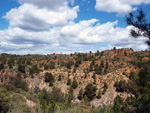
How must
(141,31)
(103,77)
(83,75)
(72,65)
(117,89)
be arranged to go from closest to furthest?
(141,31) < (117,89) < (103,77) < (83,75) < (72,65)

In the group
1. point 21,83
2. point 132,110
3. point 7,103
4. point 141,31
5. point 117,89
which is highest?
point 141,31

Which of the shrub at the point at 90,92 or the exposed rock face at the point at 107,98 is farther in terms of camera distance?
the shrub at the point at 90,92

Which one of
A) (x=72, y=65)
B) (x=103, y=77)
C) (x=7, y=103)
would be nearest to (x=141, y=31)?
(x=7, y=103)

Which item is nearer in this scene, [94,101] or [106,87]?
[94,101]

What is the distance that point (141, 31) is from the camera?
24.3ft

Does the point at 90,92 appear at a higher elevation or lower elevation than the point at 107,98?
higher

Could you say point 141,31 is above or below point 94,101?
above

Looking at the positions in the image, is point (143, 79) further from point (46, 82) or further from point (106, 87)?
point (46, 82)

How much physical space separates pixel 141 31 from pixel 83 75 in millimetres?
36692

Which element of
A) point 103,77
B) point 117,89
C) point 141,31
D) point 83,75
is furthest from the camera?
point 83,75

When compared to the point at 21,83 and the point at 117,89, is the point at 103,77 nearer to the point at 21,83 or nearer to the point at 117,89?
the point at 117,89

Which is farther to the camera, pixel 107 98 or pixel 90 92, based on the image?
pixel 90 92

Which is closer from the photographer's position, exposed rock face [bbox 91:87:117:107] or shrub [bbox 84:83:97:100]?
exposed rock face [bbox 91:87:117:107]

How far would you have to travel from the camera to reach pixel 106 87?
34438 millimetres
